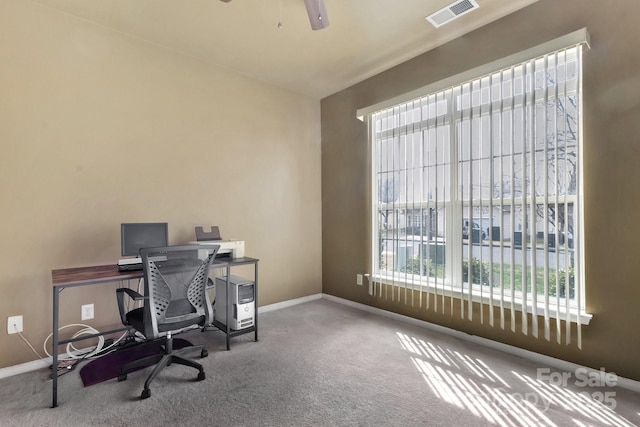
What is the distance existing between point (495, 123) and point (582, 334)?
69.6 inches

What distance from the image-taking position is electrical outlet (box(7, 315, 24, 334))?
2.29m

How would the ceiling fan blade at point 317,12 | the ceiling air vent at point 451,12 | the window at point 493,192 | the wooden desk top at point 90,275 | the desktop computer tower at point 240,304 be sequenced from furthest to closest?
1. the desktop computer tower at point 240,304
2. the ceiling air vent at point 451,12
3. the window at point 493,192
4. the ceiling fan blade at point 317,12
5. the wooden desk top at point 90,275

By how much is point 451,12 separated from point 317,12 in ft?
3.89

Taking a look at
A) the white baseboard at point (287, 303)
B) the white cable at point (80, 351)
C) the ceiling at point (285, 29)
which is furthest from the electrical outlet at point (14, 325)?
the ceiling at point (285, 29)

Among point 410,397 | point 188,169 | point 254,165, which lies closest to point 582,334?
point 410,397

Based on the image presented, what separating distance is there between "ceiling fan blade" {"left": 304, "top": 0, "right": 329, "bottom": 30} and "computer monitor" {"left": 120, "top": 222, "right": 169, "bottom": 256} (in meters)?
2.14

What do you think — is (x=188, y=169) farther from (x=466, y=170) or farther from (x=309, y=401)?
(x=466, y=170)

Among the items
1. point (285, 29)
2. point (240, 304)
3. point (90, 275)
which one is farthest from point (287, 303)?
point (285, 29)

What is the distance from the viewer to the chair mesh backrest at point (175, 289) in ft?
6.72

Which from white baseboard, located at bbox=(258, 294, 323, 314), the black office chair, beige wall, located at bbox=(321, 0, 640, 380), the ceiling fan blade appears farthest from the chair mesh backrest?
beige wall, located at bbox=(321, 0, 640, 380)

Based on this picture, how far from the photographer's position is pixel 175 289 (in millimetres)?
2170

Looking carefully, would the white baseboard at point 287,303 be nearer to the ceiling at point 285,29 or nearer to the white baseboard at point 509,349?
the white baseboard at point 509,349

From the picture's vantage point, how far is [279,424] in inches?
68.3

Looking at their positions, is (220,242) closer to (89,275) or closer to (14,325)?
(89,275)
